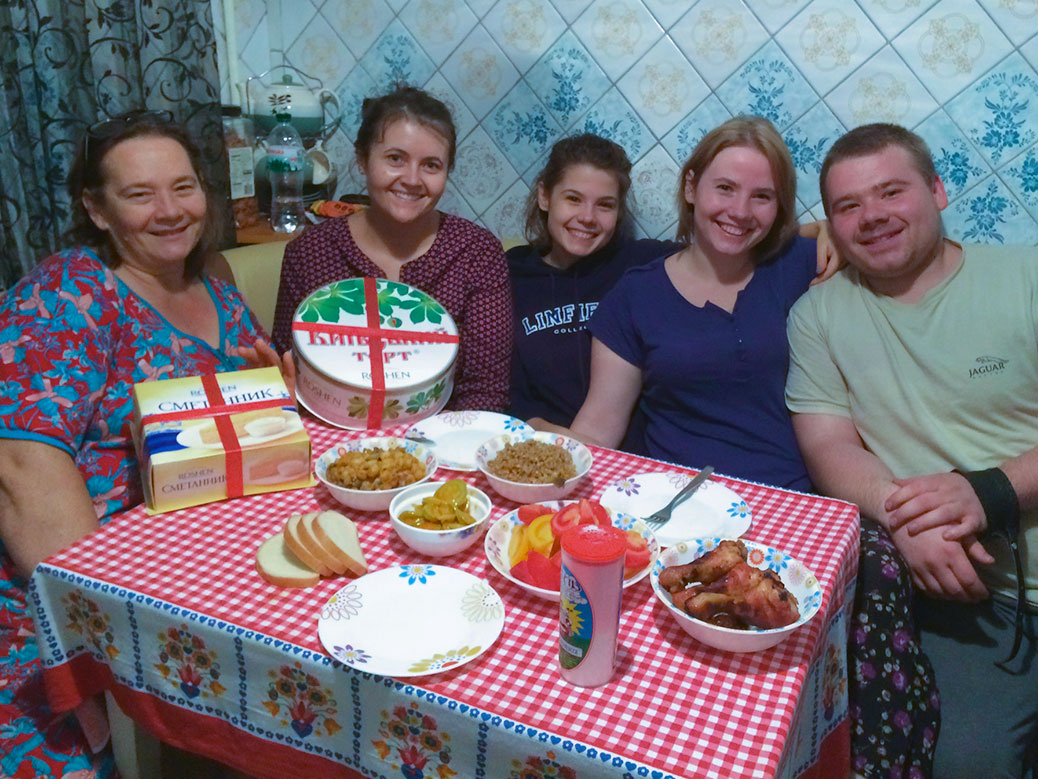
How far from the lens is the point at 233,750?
106 centimetres

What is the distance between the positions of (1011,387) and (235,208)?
7.36ft

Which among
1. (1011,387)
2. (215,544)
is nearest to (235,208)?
(215,544)

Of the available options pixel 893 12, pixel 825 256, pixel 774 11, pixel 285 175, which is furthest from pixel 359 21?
pixel 825 256

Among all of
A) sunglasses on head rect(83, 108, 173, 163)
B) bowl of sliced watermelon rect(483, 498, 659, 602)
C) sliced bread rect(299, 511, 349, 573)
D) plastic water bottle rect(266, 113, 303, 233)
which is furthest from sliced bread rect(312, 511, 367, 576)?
plastic water bottle rect(266, 113, 303, 233)

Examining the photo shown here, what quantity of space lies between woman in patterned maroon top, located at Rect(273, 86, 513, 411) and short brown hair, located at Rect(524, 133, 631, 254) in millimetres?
265

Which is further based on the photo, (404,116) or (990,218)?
(990,218)

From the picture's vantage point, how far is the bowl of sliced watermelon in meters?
1.05

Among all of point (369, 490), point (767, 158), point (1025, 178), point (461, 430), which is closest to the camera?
point (369, 490)

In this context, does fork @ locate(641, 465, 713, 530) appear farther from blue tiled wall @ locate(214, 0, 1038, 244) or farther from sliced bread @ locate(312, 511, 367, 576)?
blue tiled wall @ locate(214, 0, 1038, 244)

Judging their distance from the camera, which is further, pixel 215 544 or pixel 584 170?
pixel 584 170

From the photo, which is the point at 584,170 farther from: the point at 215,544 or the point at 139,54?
the point at 215,544

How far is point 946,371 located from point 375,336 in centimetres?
114

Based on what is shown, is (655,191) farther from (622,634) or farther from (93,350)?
(622,634)

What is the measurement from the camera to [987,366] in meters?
1.65
